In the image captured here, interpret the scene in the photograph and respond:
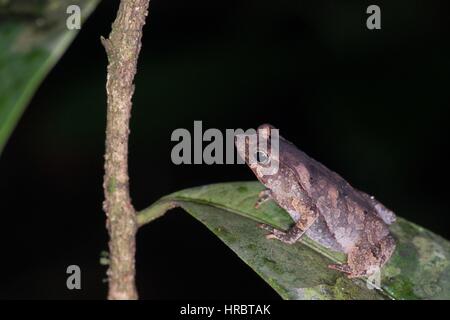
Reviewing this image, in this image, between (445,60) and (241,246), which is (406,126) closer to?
(445,60)

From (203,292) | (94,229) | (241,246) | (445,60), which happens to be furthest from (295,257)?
(445,60)

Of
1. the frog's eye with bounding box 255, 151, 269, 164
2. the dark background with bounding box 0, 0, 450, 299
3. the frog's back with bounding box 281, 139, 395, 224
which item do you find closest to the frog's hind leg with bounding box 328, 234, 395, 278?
the frog's back with bounding box 281, 139, 395, 224

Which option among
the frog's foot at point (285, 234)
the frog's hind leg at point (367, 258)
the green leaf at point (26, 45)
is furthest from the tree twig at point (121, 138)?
the frog's hind leg at point (367, 258)

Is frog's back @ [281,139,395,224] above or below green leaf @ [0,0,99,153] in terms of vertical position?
below

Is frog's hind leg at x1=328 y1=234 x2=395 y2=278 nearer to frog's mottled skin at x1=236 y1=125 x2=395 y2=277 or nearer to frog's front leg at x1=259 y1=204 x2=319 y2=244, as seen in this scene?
frog's mottled skin at x1=236 y1=125 x2=395 y2=277

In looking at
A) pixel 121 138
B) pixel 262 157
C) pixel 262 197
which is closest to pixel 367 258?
pixel 262 197

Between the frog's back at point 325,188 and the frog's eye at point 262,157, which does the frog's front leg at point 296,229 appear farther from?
the frog's eye at point 262,157
